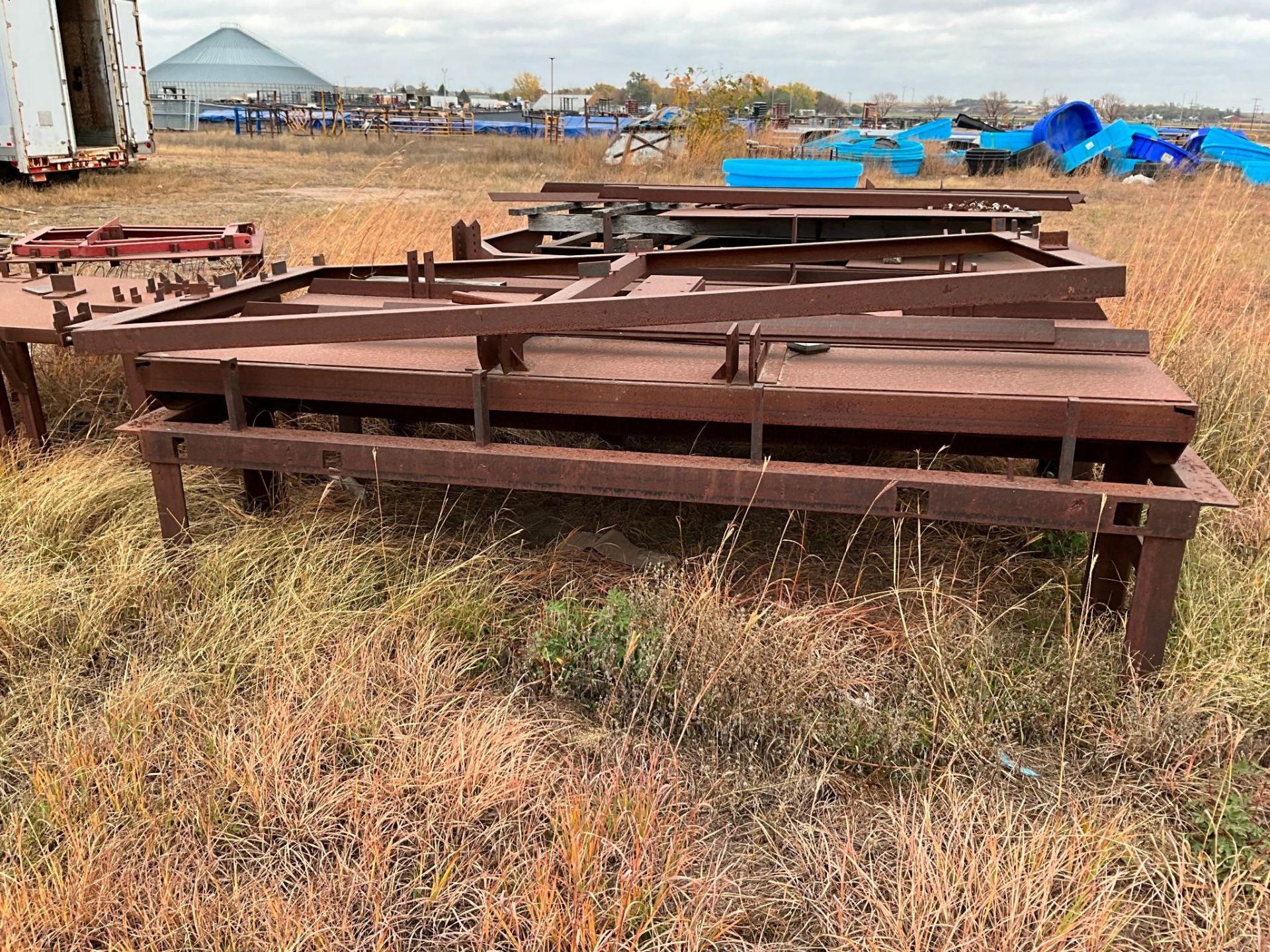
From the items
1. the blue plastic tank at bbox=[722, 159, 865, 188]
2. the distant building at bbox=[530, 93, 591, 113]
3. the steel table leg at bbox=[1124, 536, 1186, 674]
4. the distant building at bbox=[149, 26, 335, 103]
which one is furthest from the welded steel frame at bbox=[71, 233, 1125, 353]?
the distant building at bbox=[149, 26, 335, 103]

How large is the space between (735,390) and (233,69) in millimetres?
102639

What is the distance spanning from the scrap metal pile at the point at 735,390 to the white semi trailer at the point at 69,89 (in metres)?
13.2

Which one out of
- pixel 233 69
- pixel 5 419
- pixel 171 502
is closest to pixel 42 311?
pixel 5 419

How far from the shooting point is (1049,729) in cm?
271

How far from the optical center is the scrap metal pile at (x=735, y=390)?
266 centimetres

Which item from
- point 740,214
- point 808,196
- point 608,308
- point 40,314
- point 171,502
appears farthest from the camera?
point 808,196

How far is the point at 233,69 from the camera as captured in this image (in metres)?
90.4

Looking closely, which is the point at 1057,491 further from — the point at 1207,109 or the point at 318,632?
the point at 1207,109

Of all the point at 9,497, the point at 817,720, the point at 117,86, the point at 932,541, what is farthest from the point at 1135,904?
the point at 117,86

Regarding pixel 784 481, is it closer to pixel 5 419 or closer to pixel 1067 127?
pixel 5 419

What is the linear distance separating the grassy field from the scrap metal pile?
0.31m

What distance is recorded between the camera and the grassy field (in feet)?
6.89

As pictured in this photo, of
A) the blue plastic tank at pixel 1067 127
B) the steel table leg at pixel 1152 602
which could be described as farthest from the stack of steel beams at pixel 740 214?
the blue plastic tank at pixel 1067 127

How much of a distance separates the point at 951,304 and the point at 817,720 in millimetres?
1213
